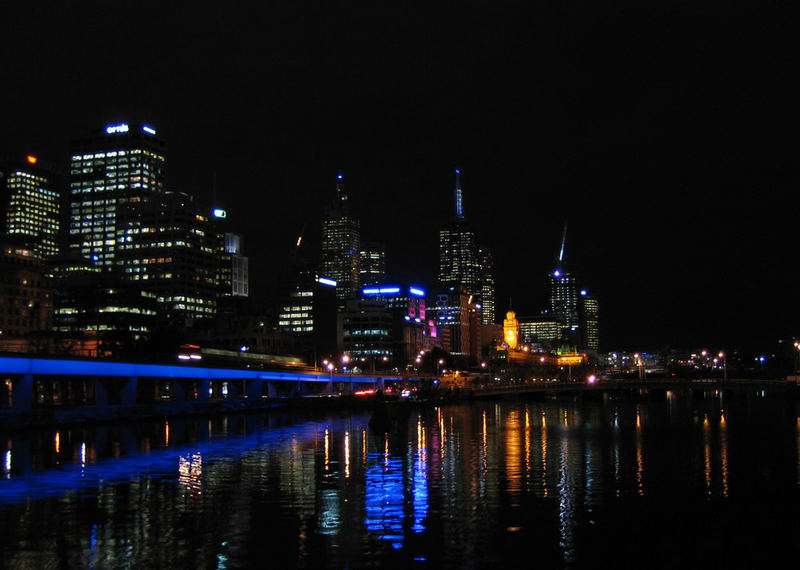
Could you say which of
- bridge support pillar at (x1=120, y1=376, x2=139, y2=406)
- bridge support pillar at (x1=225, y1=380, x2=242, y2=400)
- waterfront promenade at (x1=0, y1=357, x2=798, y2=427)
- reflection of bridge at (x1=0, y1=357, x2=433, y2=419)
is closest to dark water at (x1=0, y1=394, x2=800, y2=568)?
waterfront promenade at (x1=0, y1=357, x2=798, y2=427)

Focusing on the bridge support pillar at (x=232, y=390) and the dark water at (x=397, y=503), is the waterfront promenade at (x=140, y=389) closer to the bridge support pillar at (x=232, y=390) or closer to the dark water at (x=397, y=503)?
the bridge support pillar at (x=232, y=390)

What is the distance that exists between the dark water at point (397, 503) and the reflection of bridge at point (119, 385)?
56.5ft

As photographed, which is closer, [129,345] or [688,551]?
[688,551]

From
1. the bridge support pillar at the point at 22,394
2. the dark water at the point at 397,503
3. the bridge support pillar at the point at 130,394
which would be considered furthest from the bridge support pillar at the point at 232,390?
the dark water at the point at 397,503

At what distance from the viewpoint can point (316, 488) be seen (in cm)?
4500

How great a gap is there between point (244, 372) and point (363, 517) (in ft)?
390

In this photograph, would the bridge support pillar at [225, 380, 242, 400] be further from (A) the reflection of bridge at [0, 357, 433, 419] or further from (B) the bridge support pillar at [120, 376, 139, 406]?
(B) the bridge support pillar at [120, 376, 139, 406]

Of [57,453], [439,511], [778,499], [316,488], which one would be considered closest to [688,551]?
[439,511]

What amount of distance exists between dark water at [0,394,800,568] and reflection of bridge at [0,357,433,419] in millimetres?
17214

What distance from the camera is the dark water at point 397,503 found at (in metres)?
29.6

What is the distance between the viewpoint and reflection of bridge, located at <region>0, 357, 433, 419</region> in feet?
306

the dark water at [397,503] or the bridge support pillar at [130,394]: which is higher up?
the bridge support pillar at [130,394]

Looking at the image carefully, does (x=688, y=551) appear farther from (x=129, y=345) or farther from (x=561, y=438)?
(x=129, y=345)

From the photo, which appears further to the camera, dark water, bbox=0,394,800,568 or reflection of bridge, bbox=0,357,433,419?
reflection of bridge, bbox=0,357,433,419
